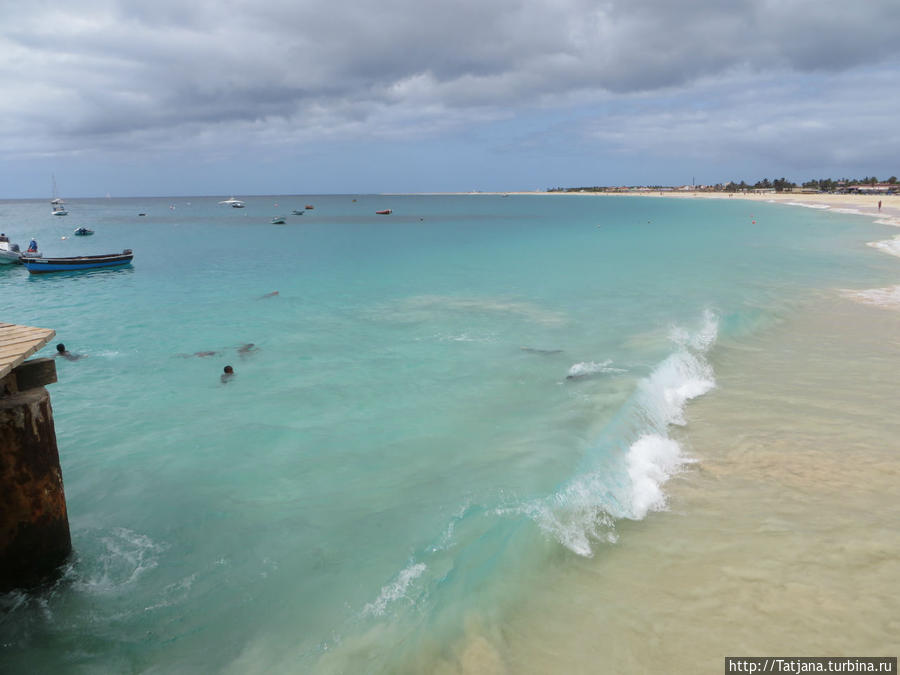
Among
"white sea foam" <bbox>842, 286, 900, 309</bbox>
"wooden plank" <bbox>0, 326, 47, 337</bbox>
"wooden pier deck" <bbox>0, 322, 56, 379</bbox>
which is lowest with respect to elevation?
"white sea foam" <bbox>842, 286, 900, 309</bbox>

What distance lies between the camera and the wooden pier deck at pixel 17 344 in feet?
20.9

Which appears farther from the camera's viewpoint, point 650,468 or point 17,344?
point 650,468

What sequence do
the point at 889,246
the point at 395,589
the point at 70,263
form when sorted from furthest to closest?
1. the point at 889,246
2. the point at 70,263
3. the point at 395,589

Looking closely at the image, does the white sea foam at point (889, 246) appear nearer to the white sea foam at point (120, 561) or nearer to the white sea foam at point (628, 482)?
the white sea foam at point (628, 482)

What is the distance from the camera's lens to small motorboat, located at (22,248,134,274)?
39.3 meters

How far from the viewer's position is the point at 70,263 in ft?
132

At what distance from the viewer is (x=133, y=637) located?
679cm

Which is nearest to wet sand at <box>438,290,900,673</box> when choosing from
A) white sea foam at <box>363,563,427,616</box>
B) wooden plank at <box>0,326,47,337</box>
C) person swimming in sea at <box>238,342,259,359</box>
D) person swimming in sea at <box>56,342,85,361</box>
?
white sea foam at <box>363,563,427,616</box>

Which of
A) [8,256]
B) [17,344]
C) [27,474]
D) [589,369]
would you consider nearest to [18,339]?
[17,344]

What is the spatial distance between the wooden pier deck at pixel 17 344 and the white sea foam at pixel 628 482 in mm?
7291

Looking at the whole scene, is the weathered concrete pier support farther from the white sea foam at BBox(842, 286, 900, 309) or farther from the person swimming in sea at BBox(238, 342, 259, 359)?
the white sea foam at BBox(842, 286, 900, 309)

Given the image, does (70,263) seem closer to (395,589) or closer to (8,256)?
(8,256)

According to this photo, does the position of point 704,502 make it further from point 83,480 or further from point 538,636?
point 83,480

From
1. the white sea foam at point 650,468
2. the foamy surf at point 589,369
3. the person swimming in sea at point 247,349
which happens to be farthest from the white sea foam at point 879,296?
the person swimming in sea at point 247,349
